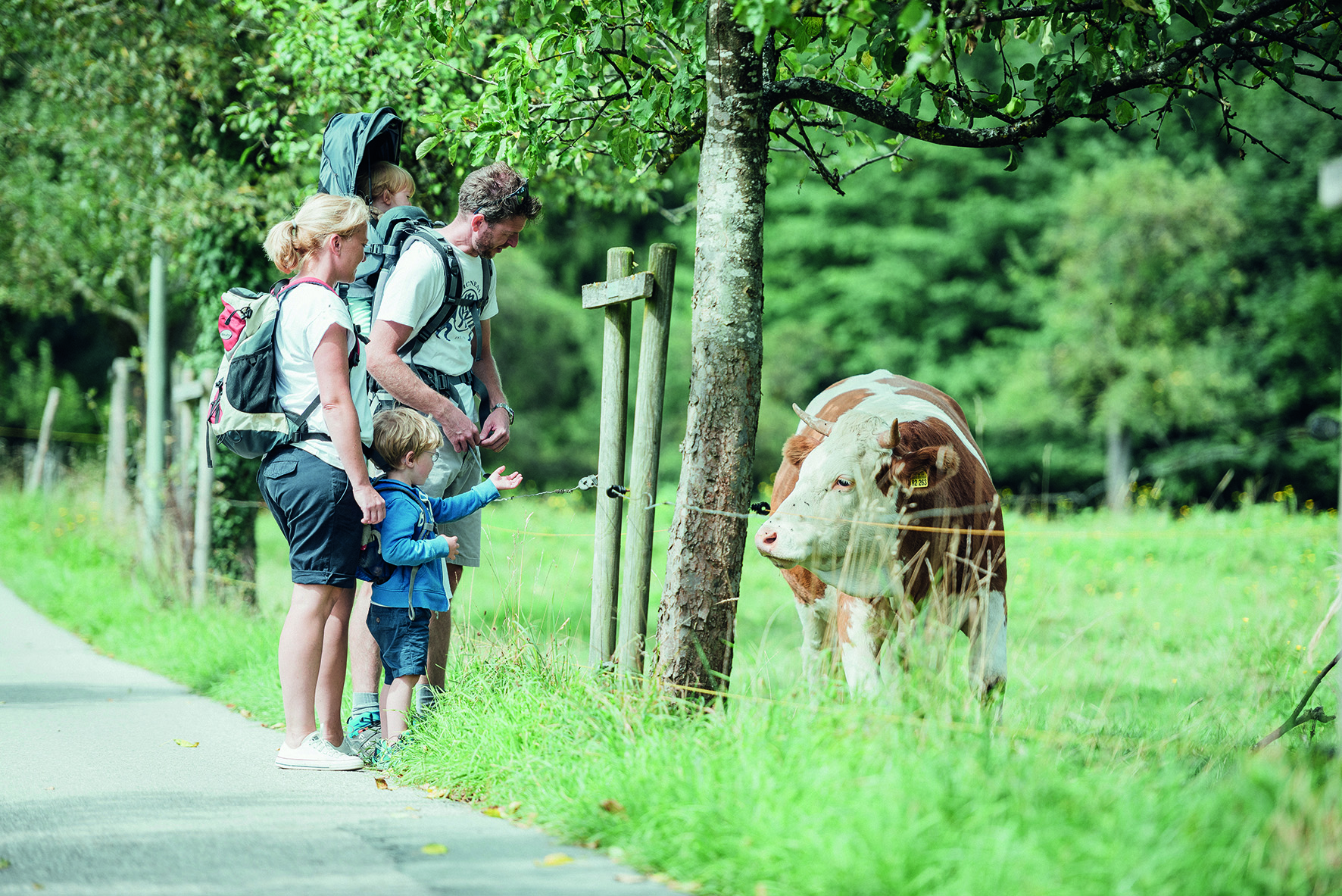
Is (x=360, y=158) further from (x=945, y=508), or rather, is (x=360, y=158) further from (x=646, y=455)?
(x=945, y=508)

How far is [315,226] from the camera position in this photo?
4.31 m

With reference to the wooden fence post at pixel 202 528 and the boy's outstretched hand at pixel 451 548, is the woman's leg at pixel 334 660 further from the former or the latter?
the wooden fence post at pixel 202 528

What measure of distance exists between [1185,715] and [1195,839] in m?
3.58

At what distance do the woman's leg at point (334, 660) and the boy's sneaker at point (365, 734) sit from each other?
2.7 inches

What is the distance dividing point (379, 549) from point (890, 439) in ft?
6.65

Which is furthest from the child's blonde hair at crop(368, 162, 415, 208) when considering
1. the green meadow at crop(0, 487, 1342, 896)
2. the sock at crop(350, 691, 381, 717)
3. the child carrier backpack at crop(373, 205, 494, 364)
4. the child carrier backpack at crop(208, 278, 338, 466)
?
the sock at crop(350, 691, 381, 717)

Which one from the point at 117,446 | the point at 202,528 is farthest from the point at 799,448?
the point at 117,446

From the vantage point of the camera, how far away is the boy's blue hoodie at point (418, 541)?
4258 millimetres

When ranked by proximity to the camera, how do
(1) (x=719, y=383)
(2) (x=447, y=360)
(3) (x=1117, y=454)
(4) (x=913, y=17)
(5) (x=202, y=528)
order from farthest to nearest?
(3) (x=1117, y=454) < (5) (x=202, y=528) < (2) (x=447, y=360) < (1) (x=719, y=383) < (4) (x=913, y=17)

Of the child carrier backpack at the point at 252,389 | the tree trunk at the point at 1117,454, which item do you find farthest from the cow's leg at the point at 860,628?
the tree trunk at the point at 1117,454

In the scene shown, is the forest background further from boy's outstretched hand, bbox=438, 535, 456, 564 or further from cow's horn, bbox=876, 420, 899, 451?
cow's horn, bbox=876, 420, 899, 451

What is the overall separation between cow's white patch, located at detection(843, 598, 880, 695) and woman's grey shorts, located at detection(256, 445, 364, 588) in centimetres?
199

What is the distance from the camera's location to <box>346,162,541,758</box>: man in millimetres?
4438

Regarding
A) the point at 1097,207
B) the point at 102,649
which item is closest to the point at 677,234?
the point at 1097,207
